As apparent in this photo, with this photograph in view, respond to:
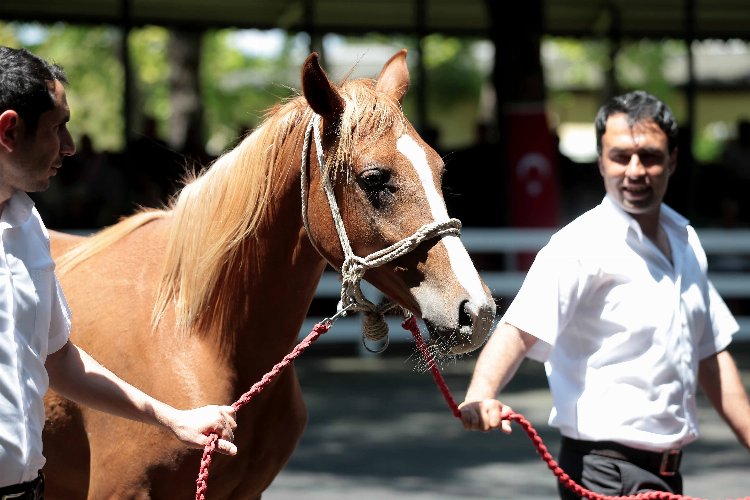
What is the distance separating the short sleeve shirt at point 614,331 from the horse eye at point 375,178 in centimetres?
71

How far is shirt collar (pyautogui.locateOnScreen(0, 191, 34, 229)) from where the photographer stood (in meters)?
2.73

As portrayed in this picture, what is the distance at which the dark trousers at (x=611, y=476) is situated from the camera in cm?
376

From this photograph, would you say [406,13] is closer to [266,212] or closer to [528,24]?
[528,24]

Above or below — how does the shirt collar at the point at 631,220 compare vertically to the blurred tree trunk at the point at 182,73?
above

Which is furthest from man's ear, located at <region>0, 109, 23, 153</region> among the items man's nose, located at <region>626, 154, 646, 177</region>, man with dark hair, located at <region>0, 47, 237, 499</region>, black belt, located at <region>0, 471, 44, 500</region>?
man's nose, located at <region>626, 154, 646, 177</region>

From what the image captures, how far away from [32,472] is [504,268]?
32.9 feet

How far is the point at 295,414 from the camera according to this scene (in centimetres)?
387

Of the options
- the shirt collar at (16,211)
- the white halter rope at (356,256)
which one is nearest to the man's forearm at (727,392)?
the white halter rope at (356,256)

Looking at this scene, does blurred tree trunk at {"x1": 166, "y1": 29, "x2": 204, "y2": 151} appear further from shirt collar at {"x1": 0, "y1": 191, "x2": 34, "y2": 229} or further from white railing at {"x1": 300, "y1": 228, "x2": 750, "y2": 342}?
shirt collar at {"x1": 0, "y1": 191, "x2": 34, "y2": 229}

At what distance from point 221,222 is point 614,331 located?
1351mm

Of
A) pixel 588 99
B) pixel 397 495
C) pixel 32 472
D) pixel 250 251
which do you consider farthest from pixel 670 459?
pixel 588 99

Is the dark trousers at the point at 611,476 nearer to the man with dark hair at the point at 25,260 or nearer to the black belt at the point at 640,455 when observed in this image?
the black belt at the point at 640,455

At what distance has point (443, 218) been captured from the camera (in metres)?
3.25

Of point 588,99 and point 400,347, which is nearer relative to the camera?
point 400,347
